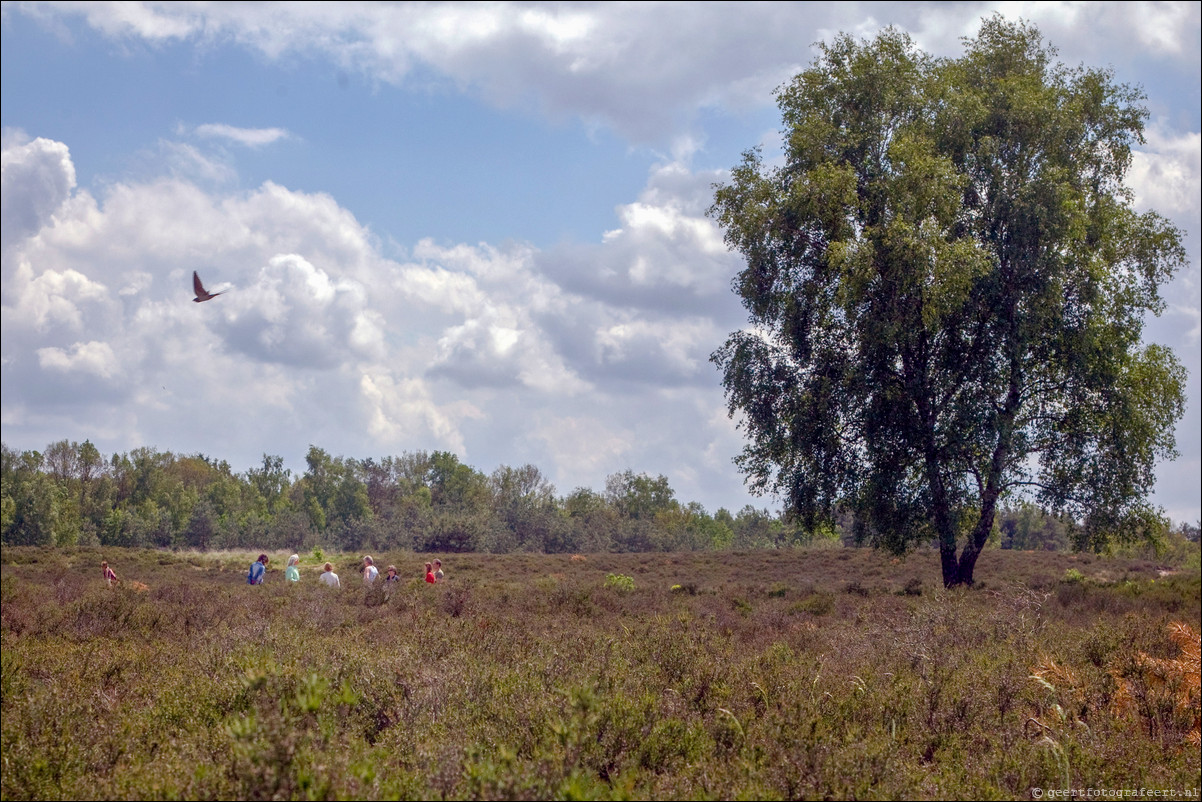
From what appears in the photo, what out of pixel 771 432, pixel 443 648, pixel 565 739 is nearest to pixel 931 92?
pixel 771 432

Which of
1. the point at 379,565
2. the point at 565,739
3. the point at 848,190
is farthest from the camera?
the point at 379,565

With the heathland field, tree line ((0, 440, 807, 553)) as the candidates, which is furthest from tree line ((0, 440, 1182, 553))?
the heathland field

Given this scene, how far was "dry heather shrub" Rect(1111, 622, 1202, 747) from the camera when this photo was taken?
6.58 meters

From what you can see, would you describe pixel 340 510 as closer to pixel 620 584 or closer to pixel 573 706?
pixel 620 584

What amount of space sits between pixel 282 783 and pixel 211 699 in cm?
239

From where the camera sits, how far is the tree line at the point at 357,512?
2557 inches

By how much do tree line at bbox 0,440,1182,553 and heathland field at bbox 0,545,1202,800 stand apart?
140ft

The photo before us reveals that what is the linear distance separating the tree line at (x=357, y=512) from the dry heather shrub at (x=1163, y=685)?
42.8 metres

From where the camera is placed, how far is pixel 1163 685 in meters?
6.97

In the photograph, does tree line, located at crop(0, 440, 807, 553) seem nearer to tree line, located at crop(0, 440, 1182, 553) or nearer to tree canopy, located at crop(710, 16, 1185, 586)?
tree line, located at crop(0, 440, 1182, 553)

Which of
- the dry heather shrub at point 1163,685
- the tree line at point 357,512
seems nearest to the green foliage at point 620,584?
the dry heather shrub at point 1163,685

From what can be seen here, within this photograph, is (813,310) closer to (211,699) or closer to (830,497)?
(830,497)

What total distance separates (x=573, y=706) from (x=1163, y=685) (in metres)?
5.17

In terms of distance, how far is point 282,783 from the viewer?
3656 mm
